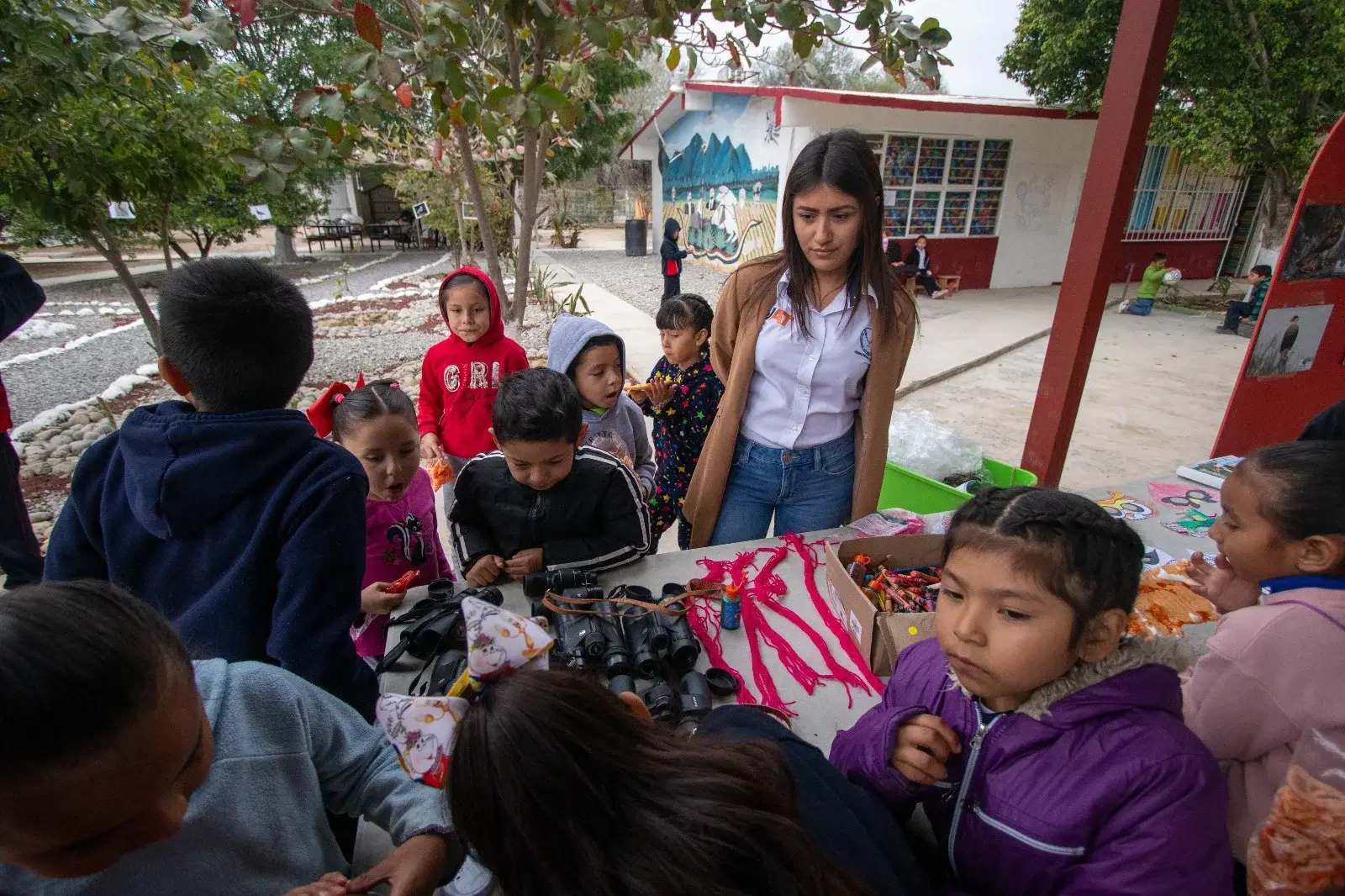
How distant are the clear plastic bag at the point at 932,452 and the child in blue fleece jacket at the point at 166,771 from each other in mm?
2419

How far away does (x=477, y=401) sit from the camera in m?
2.82

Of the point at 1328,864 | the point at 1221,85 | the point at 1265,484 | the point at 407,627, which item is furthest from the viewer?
the point at 1221,85

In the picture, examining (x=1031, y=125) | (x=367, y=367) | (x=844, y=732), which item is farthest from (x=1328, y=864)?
(x=1031, y=125)

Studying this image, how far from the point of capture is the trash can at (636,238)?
16.8m

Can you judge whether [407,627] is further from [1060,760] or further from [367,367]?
[367,367]

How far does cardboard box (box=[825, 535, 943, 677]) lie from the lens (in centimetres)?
143

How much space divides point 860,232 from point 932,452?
1428mm

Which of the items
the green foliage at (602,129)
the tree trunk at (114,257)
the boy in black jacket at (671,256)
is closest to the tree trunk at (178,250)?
the tree trunk at (114,257)

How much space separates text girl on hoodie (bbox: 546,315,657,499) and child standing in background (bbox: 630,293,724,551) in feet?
0.39

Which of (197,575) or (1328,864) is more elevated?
(197,575)

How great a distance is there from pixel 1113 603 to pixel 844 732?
1.64 ft

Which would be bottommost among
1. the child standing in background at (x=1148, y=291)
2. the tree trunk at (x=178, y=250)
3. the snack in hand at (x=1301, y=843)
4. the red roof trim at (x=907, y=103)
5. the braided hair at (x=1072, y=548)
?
the child standing in background at (x=1148, y=291)

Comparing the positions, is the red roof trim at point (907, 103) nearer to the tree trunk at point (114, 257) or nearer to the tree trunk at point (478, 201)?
the tree trunk at point (478, 201)

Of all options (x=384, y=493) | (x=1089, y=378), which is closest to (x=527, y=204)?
→ (x=384, y=493)
